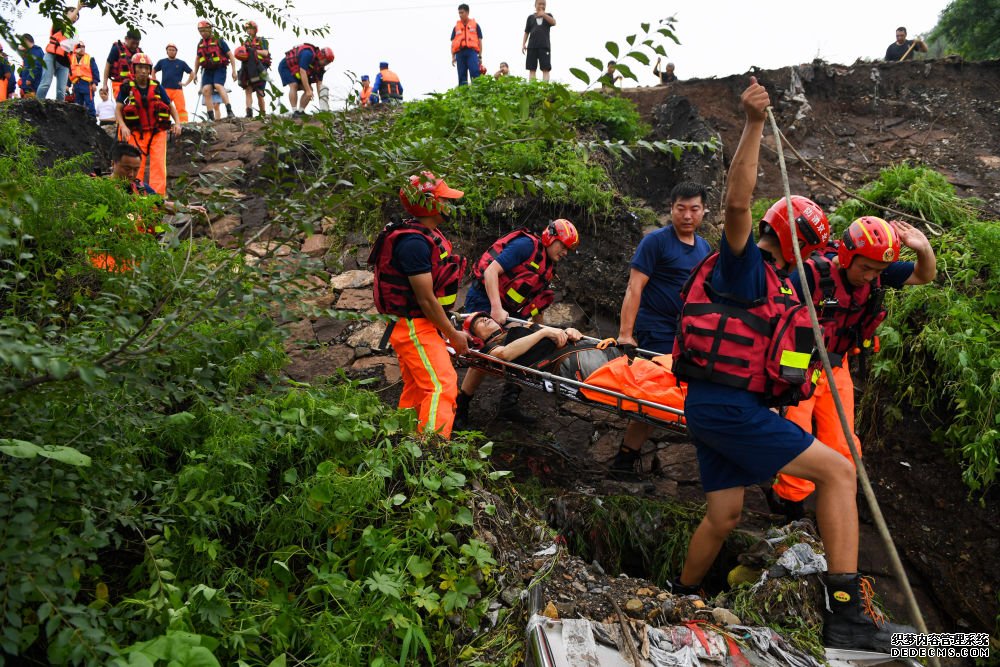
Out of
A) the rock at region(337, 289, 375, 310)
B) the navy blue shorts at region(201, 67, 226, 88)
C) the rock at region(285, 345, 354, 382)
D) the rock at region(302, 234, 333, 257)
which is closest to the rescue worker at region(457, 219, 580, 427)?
the rock at region(285, 345, 354, 382)

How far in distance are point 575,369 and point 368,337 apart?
301 cm

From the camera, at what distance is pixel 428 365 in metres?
4.56

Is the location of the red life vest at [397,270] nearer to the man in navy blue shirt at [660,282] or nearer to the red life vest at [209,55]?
Answer: the man in navy blue shirt at [660,282]

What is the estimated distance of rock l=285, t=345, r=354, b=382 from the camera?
21.9 feet

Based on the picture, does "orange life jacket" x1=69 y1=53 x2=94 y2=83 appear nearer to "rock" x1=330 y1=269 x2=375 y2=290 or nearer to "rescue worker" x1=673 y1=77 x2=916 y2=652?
"rock" x1=330 y1=269 x2=375 y2=290

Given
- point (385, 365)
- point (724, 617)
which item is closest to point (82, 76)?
point (385, 365)

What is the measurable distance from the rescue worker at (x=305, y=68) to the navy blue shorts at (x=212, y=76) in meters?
1.16

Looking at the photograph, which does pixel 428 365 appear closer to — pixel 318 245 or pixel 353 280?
pixel 353 280

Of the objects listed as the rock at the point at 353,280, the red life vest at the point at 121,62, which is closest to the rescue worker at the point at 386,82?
the red life vest at the point at 121,62

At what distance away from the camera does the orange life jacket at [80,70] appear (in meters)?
12.9

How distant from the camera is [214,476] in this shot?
2959 millimetres

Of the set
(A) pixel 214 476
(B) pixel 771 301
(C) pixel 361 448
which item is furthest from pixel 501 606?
(B) pixel 771 301

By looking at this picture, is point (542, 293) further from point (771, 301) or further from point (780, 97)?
point (780, 97)

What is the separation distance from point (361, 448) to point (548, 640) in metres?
1.33
